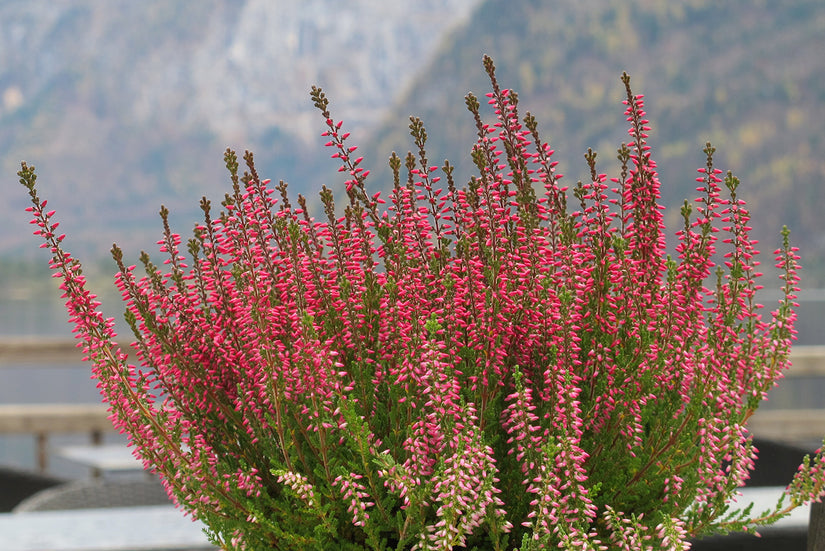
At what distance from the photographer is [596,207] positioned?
3.57ft

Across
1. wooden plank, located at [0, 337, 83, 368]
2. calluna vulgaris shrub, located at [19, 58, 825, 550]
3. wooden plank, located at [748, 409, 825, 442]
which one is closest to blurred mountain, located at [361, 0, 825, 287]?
wooden plank, located at [748, 409, 825, 442]

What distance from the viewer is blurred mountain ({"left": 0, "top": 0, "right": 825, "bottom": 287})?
117m

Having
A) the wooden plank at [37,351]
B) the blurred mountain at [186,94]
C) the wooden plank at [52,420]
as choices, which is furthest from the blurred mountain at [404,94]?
the wooden plank at [52,420]

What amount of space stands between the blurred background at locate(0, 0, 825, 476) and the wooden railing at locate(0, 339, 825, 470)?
59.5 meters

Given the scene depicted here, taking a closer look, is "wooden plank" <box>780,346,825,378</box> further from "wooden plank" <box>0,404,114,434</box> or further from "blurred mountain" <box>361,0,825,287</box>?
"blurred mountain" <box>361,0,825,287</box>

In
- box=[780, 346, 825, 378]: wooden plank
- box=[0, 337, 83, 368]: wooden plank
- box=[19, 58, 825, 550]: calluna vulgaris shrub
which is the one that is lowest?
box=[19, 58, 825, 550]: calluna vulgaris shrub

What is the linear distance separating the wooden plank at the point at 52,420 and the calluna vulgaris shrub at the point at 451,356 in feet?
15.8

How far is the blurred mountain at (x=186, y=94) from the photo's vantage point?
17475 centimetres

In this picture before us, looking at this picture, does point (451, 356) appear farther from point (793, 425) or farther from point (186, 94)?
point (186, 94)

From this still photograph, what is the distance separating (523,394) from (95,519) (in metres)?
1.16

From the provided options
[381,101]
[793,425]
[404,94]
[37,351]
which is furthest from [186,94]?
[793,425]

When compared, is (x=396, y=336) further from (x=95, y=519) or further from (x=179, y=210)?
(x=179, y=210)

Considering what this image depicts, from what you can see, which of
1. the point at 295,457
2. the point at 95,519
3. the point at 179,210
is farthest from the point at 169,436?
the point at 179,210

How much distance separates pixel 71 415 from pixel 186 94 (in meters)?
194
